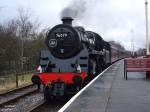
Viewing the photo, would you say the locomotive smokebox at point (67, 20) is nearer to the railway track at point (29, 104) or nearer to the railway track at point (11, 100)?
the railway track at point (29, 104)

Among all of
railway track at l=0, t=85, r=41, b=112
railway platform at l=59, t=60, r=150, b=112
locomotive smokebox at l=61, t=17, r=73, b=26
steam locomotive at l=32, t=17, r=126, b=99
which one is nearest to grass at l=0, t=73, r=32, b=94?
railway track at l=0, t=85, r=41, b=112

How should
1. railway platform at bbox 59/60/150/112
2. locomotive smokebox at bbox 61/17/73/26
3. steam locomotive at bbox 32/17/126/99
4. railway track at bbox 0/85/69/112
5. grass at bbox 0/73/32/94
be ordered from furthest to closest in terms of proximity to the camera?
grass at bbox 0/73/32/94, locomotive smokebox at bbox 61/17/73/26, steam locomotive at bbox 32/17/126/99, railway track at bbox 0/85/69/112, railway platform at bbox 59/60/150/112

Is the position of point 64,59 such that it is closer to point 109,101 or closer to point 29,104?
point 29,104

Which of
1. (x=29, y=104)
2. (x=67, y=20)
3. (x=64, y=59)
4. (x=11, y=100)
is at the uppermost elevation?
(x=67, y=20)

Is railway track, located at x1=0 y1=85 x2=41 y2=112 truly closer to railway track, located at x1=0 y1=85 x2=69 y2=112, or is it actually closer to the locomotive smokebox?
railway track, located at x1=0 y1=85 x2=69 y2=112

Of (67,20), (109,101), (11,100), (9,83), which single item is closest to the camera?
(109,101)

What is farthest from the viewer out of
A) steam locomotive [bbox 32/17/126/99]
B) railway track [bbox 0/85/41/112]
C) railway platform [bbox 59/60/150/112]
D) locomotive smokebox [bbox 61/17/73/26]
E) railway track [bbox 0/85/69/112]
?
locomotive smokebox [bbox 61/17/73/26]

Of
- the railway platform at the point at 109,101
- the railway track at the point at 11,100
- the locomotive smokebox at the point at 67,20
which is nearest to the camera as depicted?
the railway platform at the point at 109,101

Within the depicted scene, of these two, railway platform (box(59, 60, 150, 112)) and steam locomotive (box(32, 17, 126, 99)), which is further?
steam locomotive (box(32, 17, 126, 99))

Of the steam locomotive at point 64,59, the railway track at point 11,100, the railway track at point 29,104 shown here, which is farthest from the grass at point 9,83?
the steam locomotive at point 64,59

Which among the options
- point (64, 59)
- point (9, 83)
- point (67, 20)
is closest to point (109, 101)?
point (64, 59)

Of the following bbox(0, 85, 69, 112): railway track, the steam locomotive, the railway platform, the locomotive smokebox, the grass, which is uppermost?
the locomotive smokebox

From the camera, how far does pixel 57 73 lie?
1455cm

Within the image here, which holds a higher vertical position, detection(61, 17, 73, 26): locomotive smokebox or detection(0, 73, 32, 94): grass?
detection(61, 17, 73, 26): locomotive smokebox
